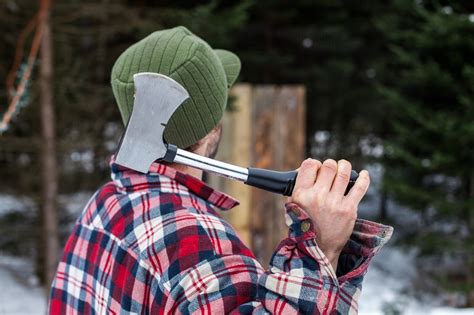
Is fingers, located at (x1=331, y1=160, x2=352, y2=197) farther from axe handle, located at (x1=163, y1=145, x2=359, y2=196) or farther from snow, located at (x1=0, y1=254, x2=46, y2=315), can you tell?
snow, located at (x1=0, y1=254, x2=46, y2=315)

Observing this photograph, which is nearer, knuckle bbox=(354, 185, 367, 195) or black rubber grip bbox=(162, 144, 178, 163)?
knuckle bbox=(354, 185, 367, 195)

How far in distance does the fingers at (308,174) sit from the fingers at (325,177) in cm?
1

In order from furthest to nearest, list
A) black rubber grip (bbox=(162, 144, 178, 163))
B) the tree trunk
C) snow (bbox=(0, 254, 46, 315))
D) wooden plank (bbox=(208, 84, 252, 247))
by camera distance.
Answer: snow (bbox=(0, 254, 46, 315)) → the tree trunk → wooden plank (bbox=(208, 84, 252, 247)) → black rubber grip (bbox=(162, 144, 178, 163))

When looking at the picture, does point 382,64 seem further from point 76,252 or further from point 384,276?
point 76,252

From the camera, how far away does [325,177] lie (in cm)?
105

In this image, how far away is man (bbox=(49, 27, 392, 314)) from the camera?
3.32 feet

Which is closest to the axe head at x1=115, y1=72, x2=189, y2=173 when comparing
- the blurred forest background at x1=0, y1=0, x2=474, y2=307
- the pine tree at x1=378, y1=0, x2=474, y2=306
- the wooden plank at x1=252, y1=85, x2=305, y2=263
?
the wooden plank at x1=252, y1=85, x2=305, y2=263

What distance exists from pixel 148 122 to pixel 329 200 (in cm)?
43

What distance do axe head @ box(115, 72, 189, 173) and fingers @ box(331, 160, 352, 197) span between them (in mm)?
367

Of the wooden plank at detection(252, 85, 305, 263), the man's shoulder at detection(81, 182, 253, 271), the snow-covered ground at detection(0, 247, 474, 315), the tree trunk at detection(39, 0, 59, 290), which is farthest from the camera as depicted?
the snow-covered ground at detection(0, 247, 474, 315)

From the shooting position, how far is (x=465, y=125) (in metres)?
6.34

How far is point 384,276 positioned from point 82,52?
6.61 metres

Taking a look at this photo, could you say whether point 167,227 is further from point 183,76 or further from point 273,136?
point 273,136

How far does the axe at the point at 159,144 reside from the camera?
1140mm
